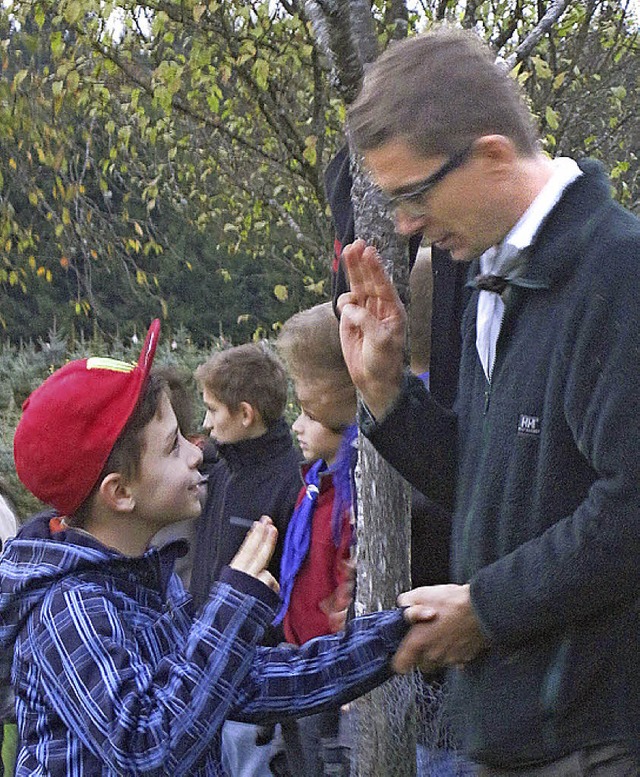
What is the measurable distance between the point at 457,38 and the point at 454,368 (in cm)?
104

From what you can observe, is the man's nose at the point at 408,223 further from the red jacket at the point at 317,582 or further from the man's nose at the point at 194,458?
the red jacket at the point at 317,582

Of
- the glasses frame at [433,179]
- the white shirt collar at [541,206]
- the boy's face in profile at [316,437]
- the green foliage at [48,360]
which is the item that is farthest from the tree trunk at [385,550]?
the green foliage at [48,360]

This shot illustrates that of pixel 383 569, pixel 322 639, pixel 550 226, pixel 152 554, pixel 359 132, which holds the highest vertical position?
pixel 359 132

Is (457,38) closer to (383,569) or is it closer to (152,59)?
(383,569)

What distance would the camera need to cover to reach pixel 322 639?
2.17 meters

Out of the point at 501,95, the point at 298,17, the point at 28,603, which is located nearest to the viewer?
the point at 501,95

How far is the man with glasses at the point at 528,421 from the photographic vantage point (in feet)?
5.51

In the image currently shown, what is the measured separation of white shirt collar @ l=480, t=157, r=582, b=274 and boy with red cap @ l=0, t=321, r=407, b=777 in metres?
0.70

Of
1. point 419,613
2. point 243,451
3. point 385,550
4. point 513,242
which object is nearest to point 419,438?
point 419,613

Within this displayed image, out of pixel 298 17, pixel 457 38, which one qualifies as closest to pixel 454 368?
pixel 457 38

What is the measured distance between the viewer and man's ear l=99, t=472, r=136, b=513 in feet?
7.18

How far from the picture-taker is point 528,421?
1.78 meters

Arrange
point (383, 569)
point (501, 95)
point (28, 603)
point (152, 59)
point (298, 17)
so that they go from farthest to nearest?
point (152, 59) → point (298, 17) → point (383, 569) → point (28, 603) → point (501, 95)

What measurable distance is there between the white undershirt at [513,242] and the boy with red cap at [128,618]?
1.70 feet
